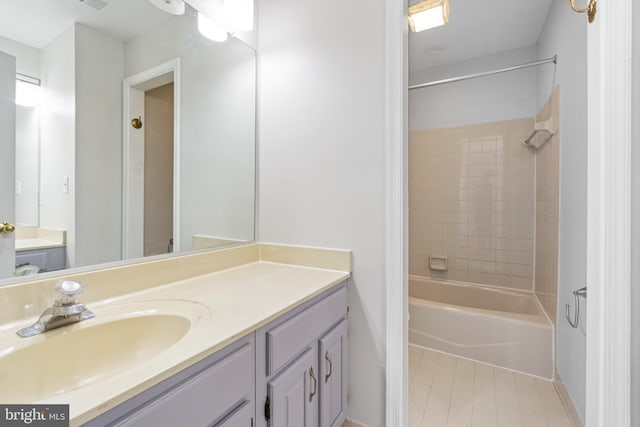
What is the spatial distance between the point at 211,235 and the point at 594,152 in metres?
1.59

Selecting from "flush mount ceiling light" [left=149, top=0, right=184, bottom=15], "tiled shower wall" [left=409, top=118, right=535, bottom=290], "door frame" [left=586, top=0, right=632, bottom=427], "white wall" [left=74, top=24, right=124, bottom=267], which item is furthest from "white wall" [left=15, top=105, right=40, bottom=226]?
"tiled shower wall" [left=409, top=118, right=535, bottom=290]

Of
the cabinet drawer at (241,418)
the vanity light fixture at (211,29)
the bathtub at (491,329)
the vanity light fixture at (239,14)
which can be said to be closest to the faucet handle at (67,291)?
the cabinet drawer at (241,418)

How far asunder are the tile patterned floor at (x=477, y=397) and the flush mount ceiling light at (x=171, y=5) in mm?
2279

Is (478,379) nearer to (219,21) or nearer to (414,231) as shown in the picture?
(414,231)

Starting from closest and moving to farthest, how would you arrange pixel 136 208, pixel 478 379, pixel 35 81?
pixel 35 81
pixel 136 208
pixel 478 379

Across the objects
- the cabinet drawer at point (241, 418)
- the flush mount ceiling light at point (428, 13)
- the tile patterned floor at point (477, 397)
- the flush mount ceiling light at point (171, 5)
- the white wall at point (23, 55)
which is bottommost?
the tile patterned floor at point (477, 397)

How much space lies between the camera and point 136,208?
1134 mm

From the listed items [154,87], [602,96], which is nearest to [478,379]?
[602,96]

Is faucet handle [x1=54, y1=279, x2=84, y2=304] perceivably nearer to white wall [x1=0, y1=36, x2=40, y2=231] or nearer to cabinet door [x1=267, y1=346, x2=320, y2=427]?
white wall [x1=0, y1=36, x2=40, y2=231]

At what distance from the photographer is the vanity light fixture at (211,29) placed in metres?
1.33

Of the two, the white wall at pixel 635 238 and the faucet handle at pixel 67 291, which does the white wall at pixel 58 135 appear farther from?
the white wall at pixel 635 238

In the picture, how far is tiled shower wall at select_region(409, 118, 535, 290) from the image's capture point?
2480mm

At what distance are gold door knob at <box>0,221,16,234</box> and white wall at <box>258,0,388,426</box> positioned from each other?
0.99m

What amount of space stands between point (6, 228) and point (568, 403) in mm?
2609
